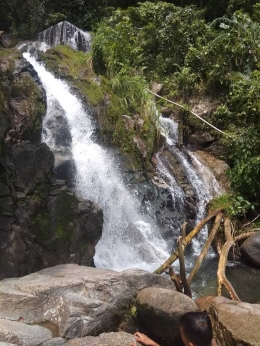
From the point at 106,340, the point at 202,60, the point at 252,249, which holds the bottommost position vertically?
the point at 252,249

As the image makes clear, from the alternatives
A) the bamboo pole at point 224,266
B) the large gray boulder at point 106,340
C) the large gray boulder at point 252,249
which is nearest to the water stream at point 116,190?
the large gray boulder at point 252,249

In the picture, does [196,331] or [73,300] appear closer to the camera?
[196,331]

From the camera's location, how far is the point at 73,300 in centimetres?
489

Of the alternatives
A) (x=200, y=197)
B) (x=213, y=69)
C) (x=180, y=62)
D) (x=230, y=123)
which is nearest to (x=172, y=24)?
(x=180, y=62)

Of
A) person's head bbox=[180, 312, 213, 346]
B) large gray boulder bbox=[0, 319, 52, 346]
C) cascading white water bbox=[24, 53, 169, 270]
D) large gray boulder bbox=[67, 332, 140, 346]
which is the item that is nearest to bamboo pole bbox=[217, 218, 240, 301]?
cascading white water bbox=[24, 53, 169, 270]

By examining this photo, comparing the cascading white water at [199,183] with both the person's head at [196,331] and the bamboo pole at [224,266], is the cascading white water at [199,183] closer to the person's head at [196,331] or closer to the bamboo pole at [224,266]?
the bamboo pole at [224,266]

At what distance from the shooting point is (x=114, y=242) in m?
10.4

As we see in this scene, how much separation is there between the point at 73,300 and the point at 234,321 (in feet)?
7.01

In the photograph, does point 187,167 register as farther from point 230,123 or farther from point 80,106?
point 80,106

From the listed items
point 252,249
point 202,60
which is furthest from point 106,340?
point 202,60

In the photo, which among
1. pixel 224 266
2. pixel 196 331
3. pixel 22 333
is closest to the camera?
pixel 196 331

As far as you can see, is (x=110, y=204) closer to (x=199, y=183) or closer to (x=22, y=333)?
(x=199, y=183)

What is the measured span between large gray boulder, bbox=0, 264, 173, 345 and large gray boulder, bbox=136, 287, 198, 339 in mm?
264

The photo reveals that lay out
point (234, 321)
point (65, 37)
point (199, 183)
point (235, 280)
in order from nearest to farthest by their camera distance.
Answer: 1. point (234, 321)
2. point (235, 280)
3. point (199, 183)
4. point (65, 37)
